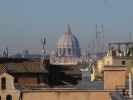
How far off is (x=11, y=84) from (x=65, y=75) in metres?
32.5

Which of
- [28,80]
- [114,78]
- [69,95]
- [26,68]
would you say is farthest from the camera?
[26,68]

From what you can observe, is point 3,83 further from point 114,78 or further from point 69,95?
point 114,78

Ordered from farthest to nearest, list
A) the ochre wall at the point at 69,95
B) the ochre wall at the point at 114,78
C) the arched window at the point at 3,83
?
the arched window at the point at 3,83 → the ochre wall at the point at 69,95 → the ochre wall at the point at 114,78

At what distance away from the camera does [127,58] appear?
73.2 m

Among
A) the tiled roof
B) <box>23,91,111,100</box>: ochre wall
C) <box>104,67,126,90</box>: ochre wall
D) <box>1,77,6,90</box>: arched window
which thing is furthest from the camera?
the tiled roof

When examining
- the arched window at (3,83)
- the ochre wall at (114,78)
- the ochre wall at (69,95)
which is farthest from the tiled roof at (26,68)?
the ochre wall at (114,78)

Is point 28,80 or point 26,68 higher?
point 26,68

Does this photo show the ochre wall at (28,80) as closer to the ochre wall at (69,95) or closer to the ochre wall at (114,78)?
the ochre wall at (69,95)

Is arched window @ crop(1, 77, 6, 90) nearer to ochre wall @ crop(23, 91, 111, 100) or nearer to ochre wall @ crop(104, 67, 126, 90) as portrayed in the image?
ochre wall @ crop(23, 91, 111, 100)

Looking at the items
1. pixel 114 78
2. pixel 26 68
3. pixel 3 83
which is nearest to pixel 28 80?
pixel 26 68

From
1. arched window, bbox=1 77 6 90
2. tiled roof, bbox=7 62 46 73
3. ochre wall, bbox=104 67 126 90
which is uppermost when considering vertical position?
ochre wall, bbox=104 67 126 90

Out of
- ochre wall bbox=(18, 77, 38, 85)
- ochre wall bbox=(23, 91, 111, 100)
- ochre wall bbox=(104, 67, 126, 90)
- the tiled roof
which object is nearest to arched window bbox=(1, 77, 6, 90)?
ochre wall bbox=(18, 77, 38, 85)

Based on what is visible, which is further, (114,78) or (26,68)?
(26,68)

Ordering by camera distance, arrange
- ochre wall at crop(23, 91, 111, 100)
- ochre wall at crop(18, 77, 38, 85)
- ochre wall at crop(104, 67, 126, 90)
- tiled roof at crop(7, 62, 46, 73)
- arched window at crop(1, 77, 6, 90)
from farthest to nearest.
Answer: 1. tiled roof at crop(7, 62, 46, 73)
2. ochre wall at crop(18, 77, 38, 85)
3. arched window at crop(1, 77, 6, 90)
4. ochre wall at crop(23, 91, 111, 100)
5. ochre wall at crop(104, 67, 126, 90)
